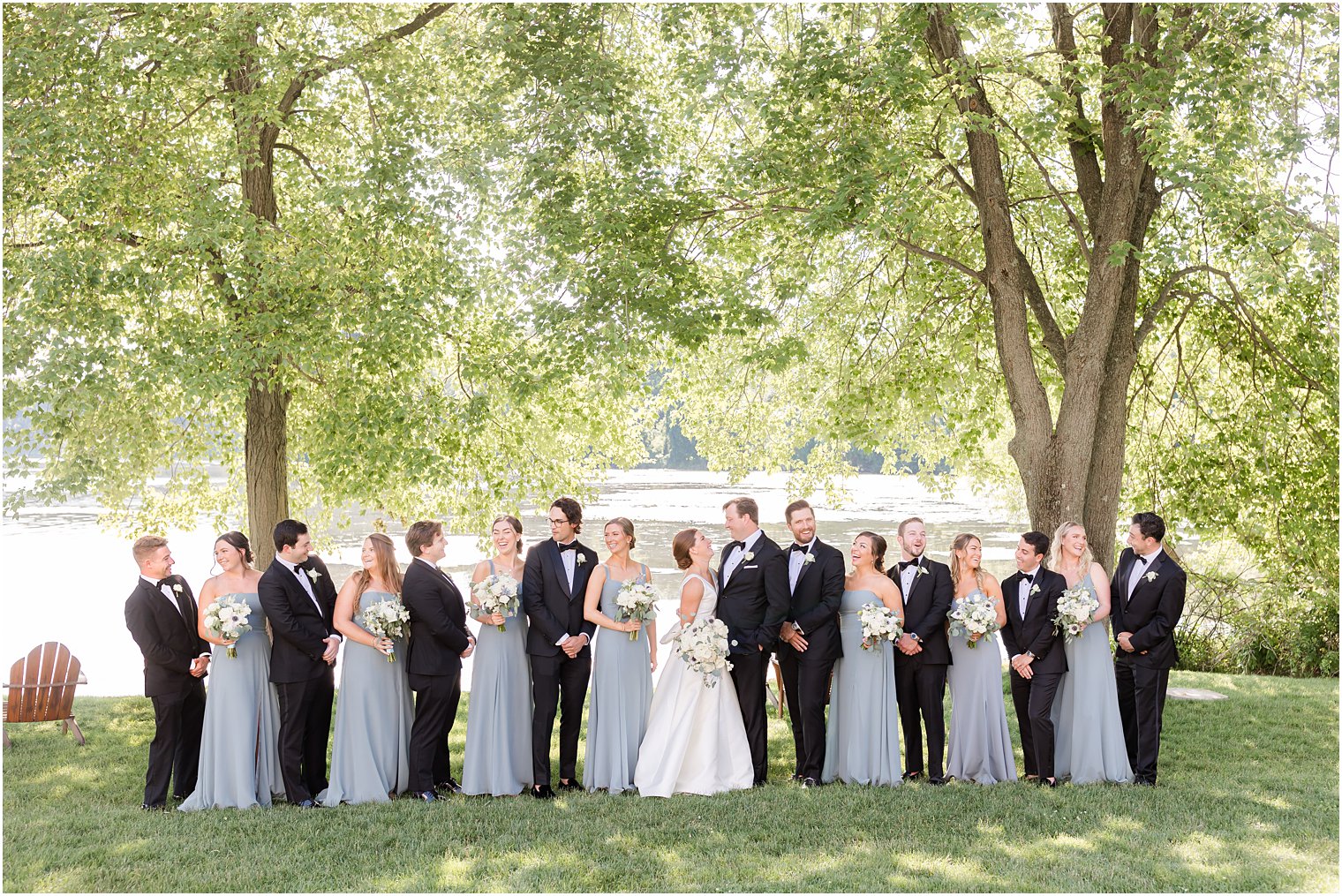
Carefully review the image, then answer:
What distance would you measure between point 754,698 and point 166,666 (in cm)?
426

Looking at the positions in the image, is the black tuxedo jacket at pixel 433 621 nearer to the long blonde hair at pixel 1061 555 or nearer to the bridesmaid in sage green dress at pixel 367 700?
the bridesmaid in sage green dress at pixel 367 700

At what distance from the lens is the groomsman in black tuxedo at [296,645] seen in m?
7.83

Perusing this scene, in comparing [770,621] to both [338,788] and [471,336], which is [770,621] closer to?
[338,788]

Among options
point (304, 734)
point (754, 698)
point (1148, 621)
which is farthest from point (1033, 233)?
point (304, 734)

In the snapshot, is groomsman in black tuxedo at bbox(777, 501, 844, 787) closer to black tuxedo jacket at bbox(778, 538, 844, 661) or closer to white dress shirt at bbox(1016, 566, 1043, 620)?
black tuxedo jacket at bbox(778, 538, 844, 661)

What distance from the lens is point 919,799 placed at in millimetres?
7793

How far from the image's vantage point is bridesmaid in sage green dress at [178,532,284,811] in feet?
25.5

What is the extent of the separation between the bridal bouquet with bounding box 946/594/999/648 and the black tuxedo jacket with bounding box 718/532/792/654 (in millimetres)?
1275

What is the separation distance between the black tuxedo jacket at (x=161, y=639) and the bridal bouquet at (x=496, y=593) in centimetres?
210

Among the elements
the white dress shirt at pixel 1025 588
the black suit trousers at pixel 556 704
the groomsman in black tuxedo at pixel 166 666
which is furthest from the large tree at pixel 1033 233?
the groomsman in black tuxedo at pixel 166 666

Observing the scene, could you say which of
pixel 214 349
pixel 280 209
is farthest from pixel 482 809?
pixel 280 209

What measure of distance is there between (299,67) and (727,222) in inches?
190

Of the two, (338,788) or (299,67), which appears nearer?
(338,788)

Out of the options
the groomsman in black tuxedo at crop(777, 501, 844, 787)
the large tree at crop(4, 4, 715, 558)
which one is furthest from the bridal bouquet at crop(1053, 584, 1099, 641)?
the large tree at crop(4, 4, 715, 558)
